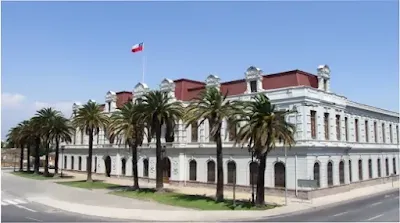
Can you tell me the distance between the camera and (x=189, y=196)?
39.5m

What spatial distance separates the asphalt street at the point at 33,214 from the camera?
89.4ft

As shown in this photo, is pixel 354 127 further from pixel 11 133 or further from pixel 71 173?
pixel 11 133

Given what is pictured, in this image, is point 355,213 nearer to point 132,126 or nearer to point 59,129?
point 132,126

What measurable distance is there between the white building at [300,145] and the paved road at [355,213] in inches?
183

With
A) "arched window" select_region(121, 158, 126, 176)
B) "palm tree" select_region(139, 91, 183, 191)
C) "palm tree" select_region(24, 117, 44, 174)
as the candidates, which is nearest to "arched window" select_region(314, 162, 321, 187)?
"palm tree" select_region(139, 91, 183, 191)

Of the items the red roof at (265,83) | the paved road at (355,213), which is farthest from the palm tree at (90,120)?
the paved road at (355,213)

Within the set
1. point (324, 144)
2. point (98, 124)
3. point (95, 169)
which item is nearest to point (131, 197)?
point (98, 124)

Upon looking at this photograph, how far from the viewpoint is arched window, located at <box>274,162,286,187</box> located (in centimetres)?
4106

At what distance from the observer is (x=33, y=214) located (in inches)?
1172

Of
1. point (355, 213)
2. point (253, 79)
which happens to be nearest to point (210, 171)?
point (253, 79)

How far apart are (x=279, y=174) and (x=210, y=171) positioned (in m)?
9.63

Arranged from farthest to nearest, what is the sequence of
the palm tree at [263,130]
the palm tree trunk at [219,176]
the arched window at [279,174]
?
the arched window at [279,174], the palm tree trunk at [219,176], the palm tree at [263,130]

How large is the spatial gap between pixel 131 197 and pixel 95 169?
2881 centimetres

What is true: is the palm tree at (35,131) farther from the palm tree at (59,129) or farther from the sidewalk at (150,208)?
the sidewalk at (150,208)
